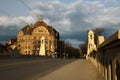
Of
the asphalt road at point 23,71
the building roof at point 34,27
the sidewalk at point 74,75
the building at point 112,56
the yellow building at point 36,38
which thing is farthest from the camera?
the building roof at point 34,27

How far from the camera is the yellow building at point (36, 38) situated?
157500 mm

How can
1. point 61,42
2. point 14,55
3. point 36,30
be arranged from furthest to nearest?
1. point 61,42
2. point 36,30
3. point 14,55

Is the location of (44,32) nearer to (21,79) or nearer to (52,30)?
(52,30)

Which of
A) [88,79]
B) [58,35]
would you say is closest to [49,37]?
[58,35]

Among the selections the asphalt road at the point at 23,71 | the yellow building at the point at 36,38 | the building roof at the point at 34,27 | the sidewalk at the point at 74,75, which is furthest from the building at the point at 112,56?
the building roof at the point at 34,27

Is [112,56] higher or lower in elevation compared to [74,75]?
higher

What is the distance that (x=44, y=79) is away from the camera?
19.0m

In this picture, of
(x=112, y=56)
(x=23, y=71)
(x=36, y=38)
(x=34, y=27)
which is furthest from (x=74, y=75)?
(x=34, y=27)

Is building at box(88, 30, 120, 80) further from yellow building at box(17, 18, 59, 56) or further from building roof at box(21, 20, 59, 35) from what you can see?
building roof at box(21, 20, 59, 35)

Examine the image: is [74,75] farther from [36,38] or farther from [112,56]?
[36,38]

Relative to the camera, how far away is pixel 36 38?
15812 centimetres

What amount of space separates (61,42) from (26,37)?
27.4m

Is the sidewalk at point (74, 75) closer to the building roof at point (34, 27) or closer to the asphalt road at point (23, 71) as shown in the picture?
the asphalt road at point (23, 71)

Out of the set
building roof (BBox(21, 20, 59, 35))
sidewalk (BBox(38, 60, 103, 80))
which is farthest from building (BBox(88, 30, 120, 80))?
building roof (BBox(21, 20, 59, 35))
